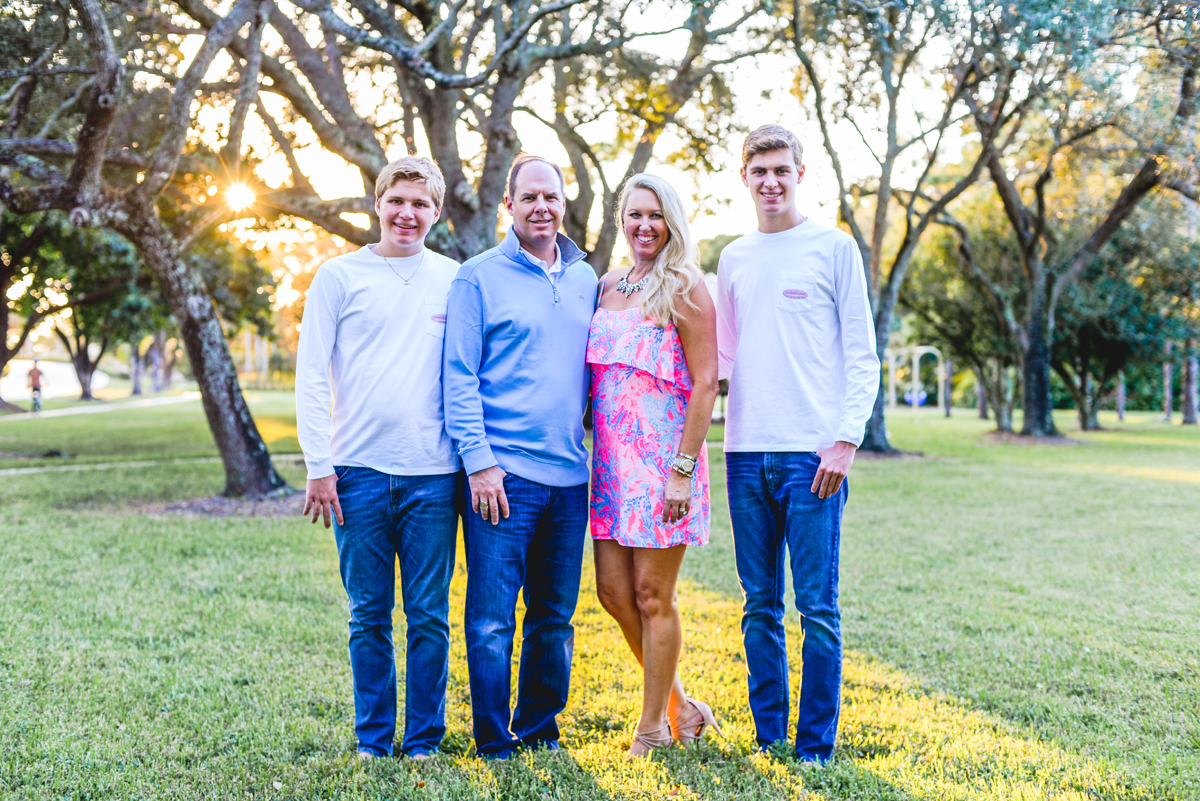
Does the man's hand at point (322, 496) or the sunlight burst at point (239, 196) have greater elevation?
the sunlight burst at point (239, 196)

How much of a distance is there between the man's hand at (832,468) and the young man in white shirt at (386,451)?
140cm

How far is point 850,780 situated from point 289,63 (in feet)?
41.0

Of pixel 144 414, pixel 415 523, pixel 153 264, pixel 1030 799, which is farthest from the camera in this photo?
pixel 144 414

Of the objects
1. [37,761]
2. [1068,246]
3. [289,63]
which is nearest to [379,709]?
[37,761]

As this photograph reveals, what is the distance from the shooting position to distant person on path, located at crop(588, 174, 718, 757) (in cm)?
333

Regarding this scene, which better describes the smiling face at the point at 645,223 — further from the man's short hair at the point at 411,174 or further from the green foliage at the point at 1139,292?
the green foliage at the point at 1139,292

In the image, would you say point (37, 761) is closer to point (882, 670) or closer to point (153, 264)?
point (882, 670)

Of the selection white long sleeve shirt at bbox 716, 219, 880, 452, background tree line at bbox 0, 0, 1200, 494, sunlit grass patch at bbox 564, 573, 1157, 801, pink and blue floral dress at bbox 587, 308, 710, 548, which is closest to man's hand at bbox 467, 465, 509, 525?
pink and blue floral dress at bbox 587, 308, 710, 548

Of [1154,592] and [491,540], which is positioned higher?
[491,540]

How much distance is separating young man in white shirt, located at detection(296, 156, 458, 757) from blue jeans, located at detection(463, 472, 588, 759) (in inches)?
5.7

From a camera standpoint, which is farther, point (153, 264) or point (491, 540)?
point (153, 264)

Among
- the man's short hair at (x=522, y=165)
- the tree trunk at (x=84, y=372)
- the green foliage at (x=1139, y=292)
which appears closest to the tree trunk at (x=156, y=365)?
the tree trunk at (x=84, y=372)

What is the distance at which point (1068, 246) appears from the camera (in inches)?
886

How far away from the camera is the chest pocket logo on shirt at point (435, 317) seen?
11.1ft
